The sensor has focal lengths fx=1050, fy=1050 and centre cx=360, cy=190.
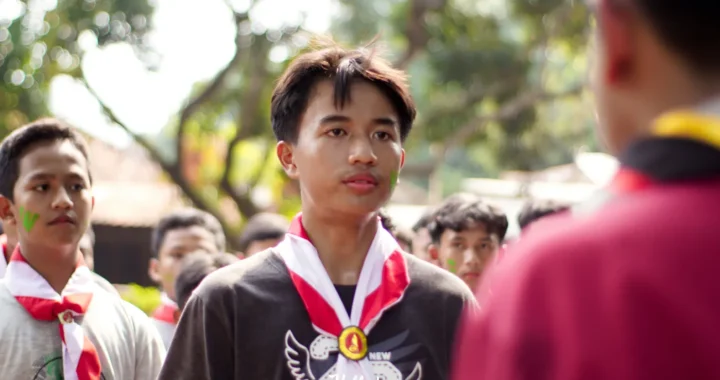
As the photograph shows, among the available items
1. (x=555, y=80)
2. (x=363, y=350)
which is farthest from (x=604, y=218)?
(x=555, y=80)

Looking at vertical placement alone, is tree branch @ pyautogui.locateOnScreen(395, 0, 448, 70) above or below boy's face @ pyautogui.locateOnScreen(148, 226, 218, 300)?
above

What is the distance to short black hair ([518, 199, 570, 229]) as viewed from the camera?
6.29m

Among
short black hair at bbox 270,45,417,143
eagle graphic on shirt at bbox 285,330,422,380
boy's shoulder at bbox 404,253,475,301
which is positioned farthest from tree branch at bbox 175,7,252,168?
eagle graphic on shirt at bbox 285,330,422,380

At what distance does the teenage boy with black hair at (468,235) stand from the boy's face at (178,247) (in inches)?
66.9

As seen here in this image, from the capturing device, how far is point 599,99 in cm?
143

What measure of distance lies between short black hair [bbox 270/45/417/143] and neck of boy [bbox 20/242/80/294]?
4.31 feet

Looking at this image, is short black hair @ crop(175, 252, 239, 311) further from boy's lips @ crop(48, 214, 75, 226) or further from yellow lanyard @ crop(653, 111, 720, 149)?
yellow lanyard @ crop(653, 111, 720, 149)

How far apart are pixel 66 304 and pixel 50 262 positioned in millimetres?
256

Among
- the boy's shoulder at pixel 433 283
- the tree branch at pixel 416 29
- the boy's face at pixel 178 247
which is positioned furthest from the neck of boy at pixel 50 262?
the tree branch at pixel 416 29

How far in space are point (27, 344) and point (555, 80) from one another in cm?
3194

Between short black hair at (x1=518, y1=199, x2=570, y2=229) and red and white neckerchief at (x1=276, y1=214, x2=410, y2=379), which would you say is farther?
short black hair at (x1=518, y1=199, x2=570, y2=229)

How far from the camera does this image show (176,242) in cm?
695

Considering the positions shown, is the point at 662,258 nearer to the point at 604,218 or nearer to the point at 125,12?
the point at 604,218

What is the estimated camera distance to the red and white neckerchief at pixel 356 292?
2.98 metres
